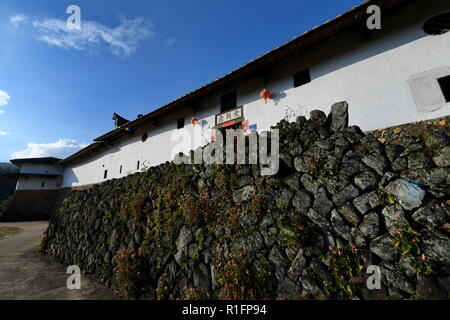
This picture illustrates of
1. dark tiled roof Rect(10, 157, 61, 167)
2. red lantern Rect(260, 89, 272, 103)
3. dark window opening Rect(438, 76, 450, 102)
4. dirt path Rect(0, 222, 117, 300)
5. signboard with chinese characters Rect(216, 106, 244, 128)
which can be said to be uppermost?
dark tiled roof Rect(10, 157, 61, 167)

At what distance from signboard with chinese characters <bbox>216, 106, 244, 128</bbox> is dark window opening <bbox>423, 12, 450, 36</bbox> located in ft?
22.2

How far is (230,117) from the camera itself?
31.9 feet

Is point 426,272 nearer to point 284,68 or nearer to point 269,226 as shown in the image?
point 269,226

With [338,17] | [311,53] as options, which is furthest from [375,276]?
[311,53]

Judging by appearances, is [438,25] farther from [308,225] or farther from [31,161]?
[31,161]

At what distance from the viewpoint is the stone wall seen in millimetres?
3854

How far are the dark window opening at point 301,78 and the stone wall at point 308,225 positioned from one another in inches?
82.9

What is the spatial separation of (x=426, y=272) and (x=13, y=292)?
40.4 ft

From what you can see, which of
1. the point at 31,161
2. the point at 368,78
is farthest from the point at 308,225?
the point at 31,161

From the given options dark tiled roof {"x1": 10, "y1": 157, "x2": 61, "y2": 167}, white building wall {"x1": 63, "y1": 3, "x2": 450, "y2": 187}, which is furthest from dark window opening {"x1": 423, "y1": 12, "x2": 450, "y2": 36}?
dark tiled roof {"x1": 10, "y1": 157, "x2": 61, "y2": 167}

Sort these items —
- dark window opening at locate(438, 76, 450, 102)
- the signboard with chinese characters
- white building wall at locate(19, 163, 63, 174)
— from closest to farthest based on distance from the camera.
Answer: dark window opening at locate(438, 76, 450, 102), the signboard with chinese characters, white building wall at locate(19, 163, 63, 174)

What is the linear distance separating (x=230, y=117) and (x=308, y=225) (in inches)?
260

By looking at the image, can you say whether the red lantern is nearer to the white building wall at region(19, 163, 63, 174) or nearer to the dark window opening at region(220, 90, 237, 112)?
the dark window opening at region(220, 90, 237, 112)

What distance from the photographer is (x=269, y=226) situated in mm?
5395
